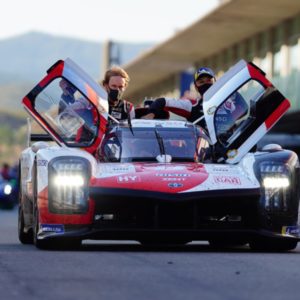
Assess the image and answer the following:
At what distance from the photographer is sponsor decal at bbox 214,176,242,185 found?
12.2m

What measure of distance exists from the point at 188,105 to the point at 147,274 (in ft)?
19.6

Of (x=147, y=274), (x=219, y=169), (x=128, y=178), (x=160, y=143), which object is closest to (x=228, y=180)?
(x=219, y=169)

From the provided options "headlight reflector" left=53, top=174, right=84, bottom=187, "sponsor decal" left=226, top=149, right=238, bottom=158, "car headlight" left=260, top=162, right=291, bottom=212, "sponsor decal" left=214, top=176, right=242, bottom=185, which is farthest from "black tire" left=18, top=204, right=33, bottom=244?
"car headlight" left=260, top=162, right=291, bottom=212

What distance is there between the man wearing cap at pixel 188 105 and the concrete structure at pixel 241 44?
24943 mm

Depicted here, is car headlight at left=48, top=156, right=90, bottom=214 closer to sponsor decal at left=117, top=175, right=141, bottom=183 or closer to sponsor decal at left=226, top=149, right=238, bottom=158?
sponsor decal at left=117, top=175, right=141, bottom=183

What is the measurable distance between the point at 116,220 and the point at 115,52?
102350 millimetres

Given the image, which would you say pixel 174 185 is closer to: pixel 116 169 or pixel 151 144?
pixel 116 169

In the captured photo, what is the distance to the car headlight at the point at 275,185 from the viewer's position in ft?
40.3

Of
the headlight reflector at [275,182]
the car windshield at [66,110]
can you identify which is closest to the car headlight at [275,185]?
the headlight reflector at [275,182]

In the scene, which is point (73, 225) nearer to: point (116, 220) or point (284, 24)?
point (116, 220)

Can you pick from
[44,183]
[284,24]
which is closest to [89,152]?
[44,183]

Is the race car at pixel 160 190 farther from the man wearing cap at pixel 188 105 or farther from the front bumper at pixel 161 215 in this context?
the man wearing cap at pixel 188 105

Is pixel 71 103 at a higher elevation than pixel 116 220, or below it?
higher

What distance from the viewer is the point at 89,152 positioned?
535 inches
